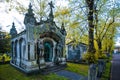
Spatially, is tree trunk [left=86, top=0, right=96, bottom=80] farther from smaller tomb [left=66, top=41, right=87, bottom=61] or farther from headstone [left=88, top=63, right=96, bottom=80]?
smaller tomb [left=66, top=41, right=87, bottom=61]

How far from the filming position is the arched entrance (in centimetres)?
1899

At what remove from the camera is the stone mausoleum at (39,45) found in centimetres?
1645

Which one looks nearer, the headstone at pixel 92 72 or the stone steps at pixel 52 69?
the headstone at pixel 92 72

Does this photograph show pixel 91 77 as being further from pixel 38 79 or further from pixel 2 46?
pixel 2 46

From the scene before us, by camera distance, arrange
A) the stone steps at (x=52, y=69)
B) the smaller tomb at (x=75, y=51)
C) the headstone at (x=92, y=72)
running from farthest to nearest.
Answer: the smaller tomb at (x=75, y=51), the stone steps at (x=52, y=69), the headstone at (x=92, y=72)

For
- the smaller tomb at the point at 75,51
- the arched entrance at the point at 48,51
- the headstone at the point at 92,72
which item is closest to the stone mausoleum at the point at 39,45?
the arched entrance at the point at 48,51

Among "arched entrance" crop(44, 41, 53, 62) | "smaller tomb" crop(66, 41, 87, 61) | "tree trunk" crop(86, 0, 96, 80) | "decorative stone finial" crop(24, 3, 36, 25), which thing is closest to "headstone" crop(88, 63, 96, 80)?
"tree trunk" crop(86, 0, 96, 80)

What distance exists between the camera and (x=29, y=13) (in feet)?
54.4

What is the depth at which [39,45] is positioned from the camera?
57.7ft

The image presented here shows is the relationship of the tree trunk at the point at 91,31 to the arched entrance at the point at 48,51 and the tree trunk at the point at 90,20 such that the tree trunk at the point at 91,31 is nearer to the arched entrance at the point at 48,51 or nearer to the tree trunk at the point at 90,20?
the tree trunk at the point at 90,20

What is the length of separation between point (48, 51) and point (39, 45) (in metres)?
2.26

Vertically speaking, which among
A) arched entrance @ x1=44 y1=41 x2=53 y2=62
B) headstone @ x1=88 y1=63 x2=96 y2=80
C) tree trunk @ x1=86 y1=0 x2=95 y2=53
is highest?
tree trunk @ x1=86 y1=0 x2=95 y2=53

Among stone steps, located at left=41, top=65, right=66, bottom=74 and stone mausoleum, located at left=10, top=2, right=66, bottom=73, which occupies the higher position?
stone mausoleum, located at left=10, top=2, right=66, bottom=73

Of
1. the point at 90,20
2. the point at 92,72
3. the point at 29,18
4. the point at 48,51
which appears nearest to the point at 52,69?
the point at 48,51
